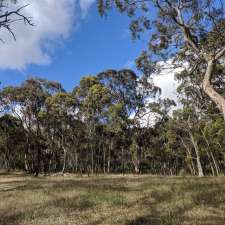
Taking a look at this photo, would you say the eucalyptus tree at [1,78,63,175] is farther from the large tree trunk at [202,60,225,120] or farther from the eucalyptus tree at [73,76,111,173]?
the large tree trunk at [202,60,225,120]

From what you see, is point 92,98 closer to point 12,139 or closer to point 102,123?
point 102,123

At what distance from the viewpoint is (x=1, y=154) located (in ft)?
200

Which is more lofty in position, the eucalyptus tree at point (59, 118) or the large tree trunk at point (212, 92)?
the eucalyptus tree at point (59, 118)

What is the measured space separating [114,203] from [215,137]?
2851 cm

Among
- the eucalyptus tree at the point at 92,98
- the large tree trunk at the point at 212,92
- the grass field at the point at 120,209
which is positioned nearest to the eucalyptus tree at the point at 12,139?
the eucalyptus tree at the point at 92,98

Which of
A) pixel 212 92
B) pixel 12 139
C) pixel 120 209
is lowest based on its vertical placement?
pixel 120 209

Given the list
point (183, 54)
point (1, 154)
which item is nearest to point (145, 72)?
point (183, 54)

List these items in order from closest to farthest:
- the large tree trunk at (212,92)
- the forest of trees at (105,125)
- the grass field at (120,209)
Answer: the grass field at (120,209) → the large tree trunk at (212,92) → the forest of trees at (105,125)

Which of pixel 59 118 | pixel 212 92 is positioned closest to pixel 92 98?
pixel 59 118

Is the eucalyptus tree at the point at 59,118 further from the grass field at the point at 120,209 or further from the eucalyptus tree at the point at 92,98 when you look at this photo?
the grass field at the point at 120,209

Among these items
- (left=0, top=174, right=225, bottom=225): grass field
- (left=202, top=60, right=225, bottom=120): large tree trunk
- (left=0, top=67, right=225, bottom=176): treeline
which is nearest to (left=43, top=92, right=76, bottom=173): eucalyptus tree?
(left=0, top=67, right=225, bottom=176): treeline

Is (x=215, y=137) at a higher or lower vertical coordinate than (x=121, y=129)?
lower

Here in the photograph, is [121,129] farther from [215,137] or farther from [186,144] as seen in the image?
[215,137]

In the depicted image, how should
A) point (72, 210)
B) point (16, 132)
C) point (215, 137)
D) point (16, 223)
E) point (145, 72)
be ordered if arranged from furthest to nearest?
point (16, 132), point (215, 137), point (145, 72), point (72, 210), point (16, 223)
